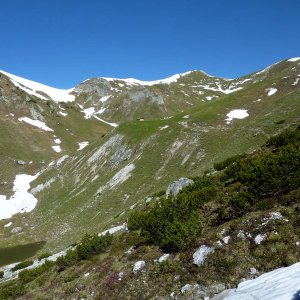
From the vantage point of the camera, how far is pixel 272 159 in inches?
863

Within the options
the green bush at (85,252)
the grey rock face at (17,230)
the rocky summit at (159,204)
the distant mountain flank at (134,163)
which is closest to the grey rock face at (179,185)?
the rocky summit at (159,204)

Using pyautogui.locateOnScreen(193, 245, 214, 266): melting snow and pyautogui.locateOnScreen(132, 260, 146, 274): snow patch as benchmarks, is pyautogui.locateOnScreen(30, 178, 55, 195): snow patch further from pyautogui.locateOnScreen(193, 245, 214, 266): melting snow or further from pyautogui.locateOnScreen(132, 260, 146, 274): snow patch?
pyautogui.locateOnScreen(193, 245, 214, 266): melting snow

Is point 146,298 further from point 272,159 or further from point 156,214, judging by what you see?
point 272,159

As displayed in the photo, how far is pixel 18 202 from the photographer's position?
8962cm

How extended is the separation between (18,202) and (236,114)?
199 feet

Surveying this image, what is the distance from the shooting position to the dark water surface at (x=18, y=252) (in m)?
56.4

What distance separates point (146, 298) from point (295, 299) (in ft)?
25.9

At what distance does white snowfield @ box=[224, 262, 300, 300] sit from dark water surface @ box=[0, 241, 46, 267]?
49.3 meters

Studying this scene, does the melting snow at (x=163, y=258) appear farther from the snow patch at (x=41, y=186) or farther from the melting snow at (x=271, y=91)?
the snow patch at (x=41, y=186)

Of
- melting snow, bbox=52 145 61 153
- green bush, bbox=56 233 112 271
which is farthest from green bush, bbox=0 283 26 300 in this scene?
melting snow, bbox=52 145 61 153

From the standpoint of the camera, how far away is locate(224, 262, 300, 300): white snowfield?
11.0m

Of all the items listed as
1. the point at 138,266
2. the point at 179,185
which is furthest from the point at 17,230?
the point at 138,266

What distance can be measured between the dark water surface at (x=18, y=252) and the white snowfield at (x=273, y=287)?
1942 inches

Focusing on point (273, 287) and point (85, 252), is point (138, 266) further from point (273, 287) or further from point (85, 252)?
point (273, 287)
